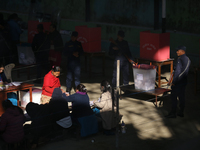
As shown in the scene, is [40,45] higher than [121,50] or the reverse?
higher

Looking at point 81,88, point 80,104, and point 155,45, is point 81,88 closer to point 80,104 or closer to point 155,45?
point 80,104

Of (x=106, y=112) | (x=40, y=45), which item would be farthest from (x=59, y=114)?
(x=40, y=45)

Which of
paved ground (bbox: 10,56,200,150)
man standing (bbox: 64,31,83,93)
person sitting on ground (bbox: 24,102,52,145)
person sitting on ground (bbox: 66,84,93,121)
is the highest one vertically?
man standing (bbox: 64,31,83,93)

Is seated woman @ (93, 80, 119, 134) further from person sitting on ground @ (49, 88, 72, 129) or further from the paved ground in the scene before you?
person sitting on ground @ (49, 88, 72, 129)

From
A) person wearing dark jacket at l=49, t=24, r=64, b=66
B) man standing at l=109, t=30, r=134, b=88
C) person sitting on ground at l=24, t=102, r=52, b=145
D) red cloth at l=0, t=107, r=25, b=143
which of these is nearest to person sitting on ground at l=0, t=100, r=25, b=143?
red cloth at l=0, t=107, r=25, b=143

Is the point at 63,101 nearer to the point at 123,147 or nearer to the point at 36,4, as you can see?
the point at 123,147

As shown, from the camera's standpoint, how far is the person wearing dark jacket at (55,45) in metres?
10.4

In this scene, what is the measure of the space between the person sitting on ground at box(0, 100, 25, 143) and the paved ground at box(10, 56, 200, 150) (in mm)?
606

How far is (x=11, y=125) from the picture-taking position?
6.05 m

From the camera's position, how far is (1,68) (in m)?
8.16

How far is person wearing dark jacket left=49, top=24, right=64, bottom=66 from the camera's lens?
34.2 feet

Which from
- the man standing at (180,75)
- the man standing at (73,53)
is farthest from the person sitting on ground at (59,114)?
the man standing at (73,53)

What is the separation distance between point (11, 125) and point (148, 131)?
2.78 m

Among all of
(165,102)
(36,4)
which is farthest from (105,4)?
(165,102)
